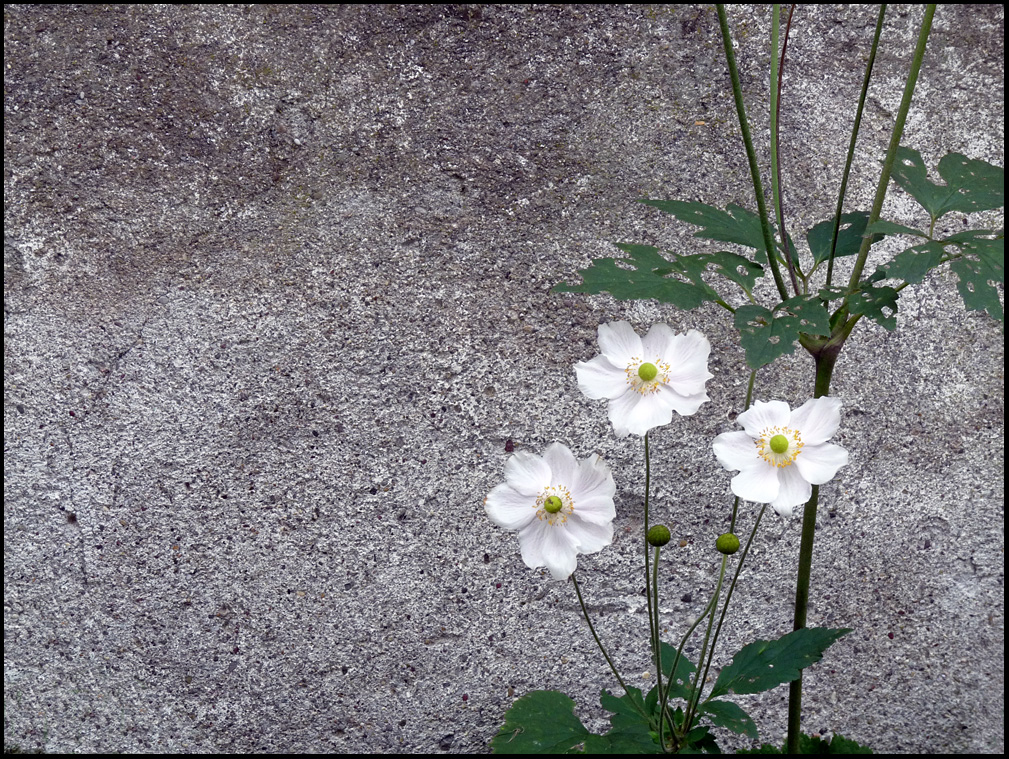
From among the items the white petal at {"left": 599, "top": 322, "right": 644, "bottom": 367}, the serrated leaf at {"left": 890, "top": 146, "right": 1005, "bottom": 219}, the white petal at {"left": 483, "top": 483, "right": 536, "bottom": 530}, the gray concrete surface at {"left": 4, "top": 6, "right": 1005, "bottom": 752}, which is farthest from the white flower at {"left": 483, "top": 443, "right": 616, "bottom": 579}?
the gray concrete surface at {"left": 4, "top": 6, "right": 1005, "bottom": 752}

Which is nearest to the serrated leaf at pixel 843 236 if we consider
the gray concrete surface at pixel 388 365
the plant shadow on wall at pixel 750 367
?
the plant shadow on wall at pixel 750 367

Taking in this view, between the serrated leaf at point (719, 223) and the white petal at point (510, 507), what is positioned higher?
the serrated leaf at point (719, 223)

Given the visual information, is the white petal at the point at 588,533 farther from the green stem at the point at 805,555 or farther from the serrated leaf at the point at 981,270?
the serrated leaf at the point at 981,270

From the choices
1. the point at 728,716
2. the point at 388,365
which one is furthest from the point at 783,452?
the point at 388,365

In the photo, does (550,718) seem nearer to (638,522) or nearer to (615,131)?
(638,522)

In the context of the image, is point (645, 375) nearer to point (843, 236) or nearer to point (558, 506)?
point (558, 506)

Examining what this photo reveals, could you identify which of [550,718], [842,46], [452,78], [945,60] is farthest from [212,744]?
[945,60]
